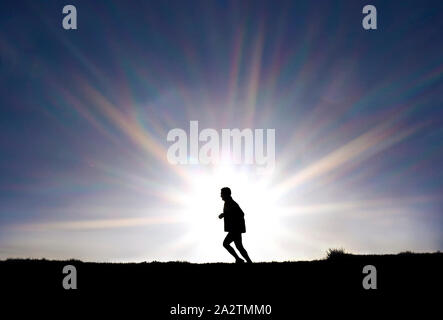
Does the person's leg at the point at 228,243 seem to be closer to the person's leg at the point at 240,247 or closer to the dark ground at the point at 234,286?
the person's leg at the point at 240,247

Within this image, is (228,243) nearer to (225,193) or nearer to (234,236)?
(234,236)

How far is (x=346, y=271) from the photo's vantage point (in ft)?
37.8

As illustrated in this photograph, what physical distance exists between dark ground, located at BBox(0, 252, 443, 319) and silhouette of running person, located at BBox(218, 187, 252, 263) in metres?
1.94

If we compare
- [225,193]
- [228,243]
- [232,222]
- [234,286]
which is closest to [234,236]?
[228,243]

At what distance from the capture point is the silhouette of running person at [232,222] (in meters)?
14.7

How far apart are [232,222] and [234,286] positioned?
4168mm

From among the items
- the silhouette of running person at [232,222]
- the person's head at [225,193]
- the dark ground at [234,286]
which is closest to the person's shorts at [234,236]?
the silhouette of running person at [232,222]

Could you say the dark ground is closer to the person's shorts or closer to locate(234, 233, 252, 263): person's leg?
locate(234, 233, 252, 263): person's leg

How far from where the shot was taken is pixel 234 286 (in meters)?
10.7

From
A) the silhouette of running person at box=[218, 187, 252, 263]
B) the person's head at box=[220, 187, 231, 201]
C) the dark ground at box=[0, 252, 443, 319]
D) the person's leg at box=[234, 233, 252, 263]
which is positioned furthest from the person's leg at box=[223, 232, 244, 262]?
the dark ground at box=[0, 252, 443, 319]

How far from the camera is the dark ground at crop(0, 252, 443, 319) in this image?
9422mm

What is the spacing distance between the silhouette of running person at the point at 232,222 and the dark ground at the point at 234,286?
1.94 meters
